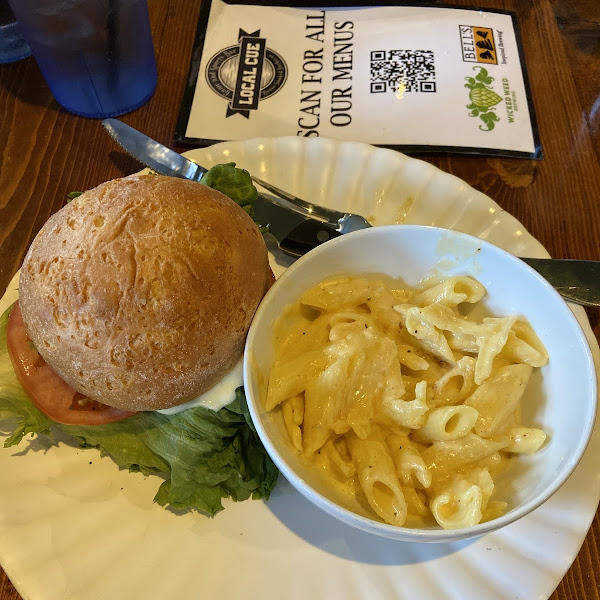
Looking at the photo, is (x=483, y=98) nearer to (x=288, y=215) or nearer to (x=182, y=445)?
(x=288, y=215)

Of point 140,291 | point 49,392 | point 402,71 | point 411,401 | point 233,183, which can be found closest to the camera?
point 140,291

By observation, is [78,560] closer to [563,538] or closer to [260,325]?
[260,325]

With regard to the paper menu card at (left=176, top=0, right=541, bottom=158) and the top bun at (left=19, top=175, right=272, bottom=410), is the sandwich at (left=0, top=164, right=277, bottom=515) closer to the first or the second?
the top bun at (left=19, top=175, right=272, bottom=410)

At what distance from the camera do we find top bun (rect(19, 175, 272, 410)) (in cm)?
93

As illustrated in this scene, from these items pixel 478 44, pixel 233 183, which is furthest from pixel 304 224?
pixel 478 44

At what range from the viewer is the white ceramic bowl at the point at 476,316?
94 cm

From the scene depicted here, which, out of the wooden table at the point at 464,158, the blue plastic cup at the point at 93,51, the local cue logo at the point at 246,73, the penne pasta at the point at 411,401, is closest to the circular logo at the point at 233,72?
the local cue logo at the point at 246,73

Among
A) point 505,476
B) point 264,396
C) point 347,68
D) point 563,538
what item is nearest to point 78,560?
point 264,396

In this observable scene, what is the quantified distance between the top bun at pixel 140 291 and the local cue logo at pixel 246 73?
1.12 meters

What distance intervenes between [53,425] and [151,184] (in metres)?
0.63

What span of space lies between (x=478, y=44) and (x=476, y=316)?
1.58m

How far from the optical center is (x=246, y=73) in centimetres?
215

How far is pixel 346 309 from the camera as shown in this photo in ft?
3.95

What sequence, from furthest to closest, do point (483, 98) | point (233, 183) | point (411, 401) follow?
point (483, 98) → point (233, 183) → point (411, 401)
